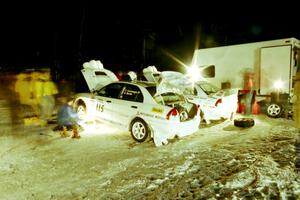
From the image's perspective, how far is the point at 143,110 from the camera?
7.14 metres

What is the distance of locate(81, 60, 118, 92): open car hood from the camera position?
30.9ft

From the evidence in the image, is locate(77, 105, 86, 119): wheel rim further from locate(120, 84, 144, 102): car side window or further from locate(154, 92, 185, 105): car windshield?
locate(154, 92, 185, 105): car windshield

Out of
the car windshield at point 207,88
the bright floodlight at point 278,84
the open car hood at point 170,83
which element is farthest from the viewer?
the bright floodlight at point 278,84

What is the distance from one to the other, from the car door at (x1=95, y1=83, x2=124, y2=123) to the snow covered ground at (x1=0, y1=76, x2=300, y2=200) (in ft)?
1.98

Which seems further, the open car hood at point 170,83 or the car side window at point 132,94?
the open car hood at point 170,83

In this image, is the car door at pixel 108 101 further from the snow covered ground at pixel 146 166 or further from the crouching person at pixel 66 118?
the crouching person at pixel 66 118

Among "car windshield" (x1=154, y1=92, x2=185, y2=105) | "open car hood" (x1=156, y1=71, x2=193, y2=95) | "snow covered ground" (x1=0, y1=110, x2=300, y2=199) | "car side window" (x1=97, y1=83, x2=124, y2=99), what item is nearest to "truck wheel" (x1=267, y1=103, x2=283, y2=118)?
"snow covered ground" (x1=0, y1=110, x2=300, y2=199)

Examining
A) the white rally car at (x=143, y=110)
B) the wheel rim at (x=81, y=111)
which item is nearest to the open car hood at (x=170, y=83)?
the white rally car at (x=143, y=110)

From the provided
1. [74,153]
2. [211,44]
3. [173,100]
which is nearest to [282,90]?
[173,100]

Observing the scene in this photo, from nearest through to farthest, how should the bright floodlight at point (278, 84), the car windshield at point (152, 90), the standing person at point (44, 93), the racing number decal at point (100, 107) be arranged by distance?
the car windshield at point (152, 90), the racing number decal at point (100, 107), the standing person at point (44, 93), the bright floodlight at point (278, 84)

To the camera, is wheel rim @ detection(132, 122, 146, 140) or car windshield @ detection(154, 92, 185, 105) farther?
car windshield @ detection(154, 92, 185, 105)

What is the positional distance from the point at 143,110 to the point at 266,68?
6867 millimetres

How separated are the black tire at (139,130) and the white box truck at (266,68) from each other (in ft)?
21.9

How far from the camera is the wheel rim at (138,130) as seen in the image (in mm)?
7180
